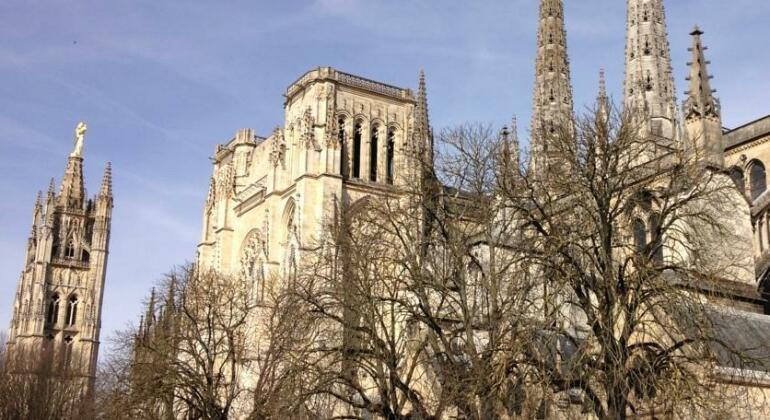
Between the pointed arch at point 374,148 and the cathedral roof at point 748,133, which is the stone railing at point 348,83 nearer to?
the pointed arch at point 374,148

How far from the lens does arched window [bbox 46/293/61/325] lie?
82.4m

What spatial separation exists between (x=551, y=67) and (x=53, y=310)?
50.7 metres

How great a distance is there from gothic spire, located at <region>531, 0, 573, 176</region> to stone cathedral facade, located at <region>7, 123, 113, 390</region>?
43.9m

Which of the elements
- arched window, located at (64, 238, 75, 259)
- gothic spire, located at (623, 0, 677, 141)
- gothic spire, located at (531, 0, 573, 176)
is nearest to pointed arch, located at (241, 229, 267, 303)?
gothic spire, located at (531, 0, 573, 176)

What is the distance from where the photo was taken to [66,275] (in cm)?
8425

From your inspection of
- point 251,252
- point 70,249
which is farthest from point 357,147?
point 70,249

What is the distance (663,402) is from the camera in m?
17.4

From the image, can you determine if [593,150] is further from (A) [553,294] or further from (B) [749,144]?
(B) [749,144]

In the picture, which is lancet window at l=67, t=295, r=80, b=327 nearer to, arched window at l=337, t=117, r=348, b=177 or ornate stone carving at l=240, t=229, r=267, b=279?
ornate stone carving at l=240, t=229, r=267, b=279

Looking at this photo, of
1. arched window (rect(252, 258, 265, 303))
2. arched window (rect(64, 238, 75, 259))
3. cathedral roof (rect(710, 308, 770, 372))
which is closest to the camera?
cathedral roof (rect(710, 308, 770, 372))

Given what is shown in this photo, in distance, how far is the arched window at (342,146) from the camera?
5530 cm

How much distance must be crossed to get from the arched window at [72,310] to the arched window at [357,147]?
122ft

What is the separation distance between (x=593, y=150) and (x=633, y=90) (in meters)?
31.4

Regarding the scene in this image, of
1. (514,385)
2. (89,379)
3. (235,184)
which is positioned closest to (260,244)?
(235,184)
